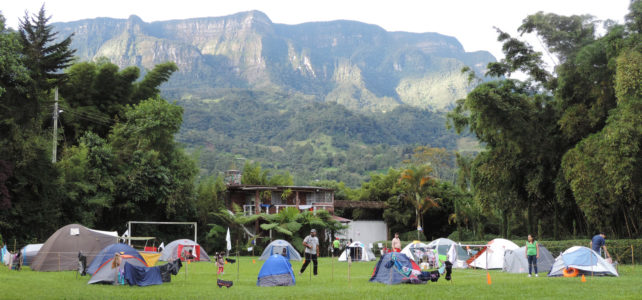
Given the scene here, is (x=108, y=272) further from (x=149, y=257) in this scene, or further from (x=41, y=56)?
(x=41, y=56)

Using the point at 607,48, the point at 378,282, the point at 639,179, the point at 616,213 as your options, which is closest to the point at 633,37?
the point at 607,48

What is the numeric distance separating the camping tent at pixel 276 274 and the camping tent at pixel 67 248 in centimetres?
937

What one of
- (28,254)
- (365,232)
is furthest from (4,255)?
(365,232)

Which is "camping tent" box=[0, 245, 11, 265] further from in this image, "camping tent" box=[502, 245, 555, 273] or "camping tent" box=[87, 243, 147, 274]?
"camping tent" box=[502, 245, 555, 273]

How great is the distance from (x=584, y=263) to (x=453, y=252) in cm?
925

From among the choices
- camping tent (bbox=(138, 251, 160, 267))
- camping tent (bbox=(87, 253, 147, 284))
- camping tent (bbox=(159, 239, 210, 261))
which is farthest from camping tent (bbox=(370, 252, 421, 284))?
camping tent (bbox=(159, 239, 210, 261))

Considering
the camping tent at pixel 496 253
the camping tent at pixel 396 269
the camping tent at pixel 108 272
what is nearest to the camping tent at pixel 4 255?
the camping tent at pixel 108 272

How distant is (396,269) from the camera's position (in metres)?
14.5

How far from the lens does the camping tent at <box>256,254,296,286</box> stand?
14.2 meters

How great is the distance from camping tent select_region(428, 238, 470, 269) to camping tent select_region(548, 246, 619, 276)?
812 centimetres

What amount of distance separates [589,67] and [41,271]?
77.4 feet

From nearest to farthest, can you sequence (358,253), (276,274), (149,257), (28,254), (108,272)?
(276,274) < (108,272) < (149,257) < (28,254) < (358,253)

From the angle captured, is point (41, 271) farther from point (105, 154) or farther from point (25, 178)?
point (105, 154)

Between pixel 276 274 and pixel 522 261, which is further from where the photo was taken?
pixel 522 261
